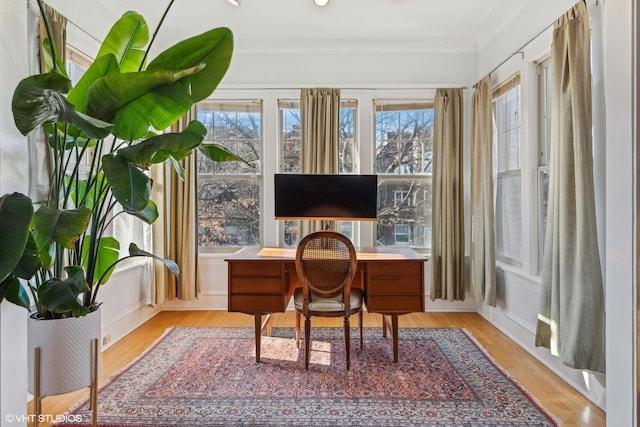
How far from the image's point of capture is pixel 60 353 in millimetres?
1295

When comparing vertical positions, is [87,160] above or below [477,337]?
above

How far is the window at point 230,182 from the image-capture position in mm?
3707

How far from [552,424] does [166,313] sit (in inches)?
131

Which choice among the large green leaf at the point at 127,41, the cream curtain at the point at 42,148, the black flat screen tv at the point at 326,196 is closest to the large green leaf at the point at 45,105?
the large green leaf at the point at 127,41

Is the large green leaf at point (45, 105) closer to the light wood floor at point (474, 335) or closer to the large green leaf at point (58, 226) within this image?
the large green leaf at point (58, 226)

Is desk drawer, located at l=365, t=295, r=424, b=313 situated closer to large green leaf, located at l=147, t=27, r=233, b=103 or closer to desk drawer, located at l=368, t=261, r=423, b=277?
desk drawer, located at l=368, t=261, r=423, b=277

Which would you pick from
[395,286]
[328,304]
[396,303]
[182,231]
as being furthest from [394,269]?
[182,231]

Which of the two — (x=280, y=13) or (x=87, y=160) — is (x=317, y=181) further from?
(x=87, y=160)

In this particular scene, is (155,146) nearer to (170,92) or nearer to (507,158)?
(170,92)

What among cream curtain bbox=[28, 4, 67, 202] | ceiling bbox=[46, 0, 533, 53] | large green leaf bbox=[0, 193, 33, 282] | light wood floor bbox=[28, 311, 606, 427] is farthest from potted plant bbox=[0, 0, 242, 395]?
ceiling bbox=[46, 0, 533, 53]

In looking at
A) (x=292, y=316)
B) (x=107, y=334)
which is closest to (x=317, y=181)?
(x=292, y=316)

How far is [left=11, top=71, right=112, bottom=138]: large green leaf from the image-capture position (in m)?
1.01

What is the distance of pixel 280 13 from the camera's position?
3035 millimetres

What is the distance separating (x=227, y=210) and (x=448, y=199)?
2.33 m
